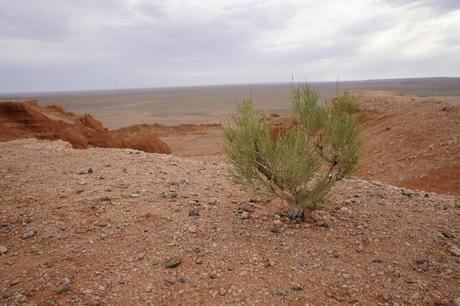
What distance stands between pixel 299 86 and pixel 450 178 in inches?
230

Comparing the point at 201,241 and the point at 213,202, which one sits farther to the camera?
the point at 213,202

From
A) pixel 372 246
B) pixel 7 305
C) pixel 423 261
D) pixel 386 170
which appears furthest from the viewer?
pixel 386 170

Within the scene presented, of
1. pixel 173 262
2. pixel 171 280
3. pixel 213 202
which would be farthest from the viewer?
pixel 213 202

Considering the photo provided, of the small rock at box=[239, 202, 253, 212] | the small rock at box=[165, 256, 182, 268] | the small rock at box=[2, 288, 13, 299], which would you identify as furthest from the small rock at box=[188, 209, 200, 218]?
the small rock at box=[2, 288, 13, 299]

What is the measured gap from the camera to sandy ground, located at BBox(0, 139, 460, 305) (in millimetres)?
3395

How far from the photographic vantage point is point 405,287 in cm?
346

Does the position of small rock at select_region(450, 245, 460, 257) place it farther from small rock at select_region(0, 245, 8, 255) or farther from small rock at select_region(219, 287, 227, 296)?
small rock at select_region(0, 245, 8, 255)

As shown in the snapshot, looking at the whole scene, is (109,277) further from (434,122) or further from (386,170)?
(434,122)

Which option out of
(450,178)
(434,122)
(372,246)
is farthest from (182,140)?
(372,246)

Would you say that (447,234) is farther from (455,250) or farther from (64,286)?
(64,286)

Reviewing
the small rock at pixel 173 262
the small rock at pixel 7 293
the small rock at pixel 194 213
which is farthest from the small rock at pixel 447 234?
the small rock at pixel 7 293

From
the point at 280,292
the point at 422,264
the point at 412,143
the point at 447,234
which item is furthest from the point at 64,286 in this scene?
the point at 412,143

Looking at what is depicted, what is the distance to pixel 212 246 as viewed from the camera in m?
4.09

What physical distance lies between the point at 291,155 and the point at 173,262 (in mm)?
1744
